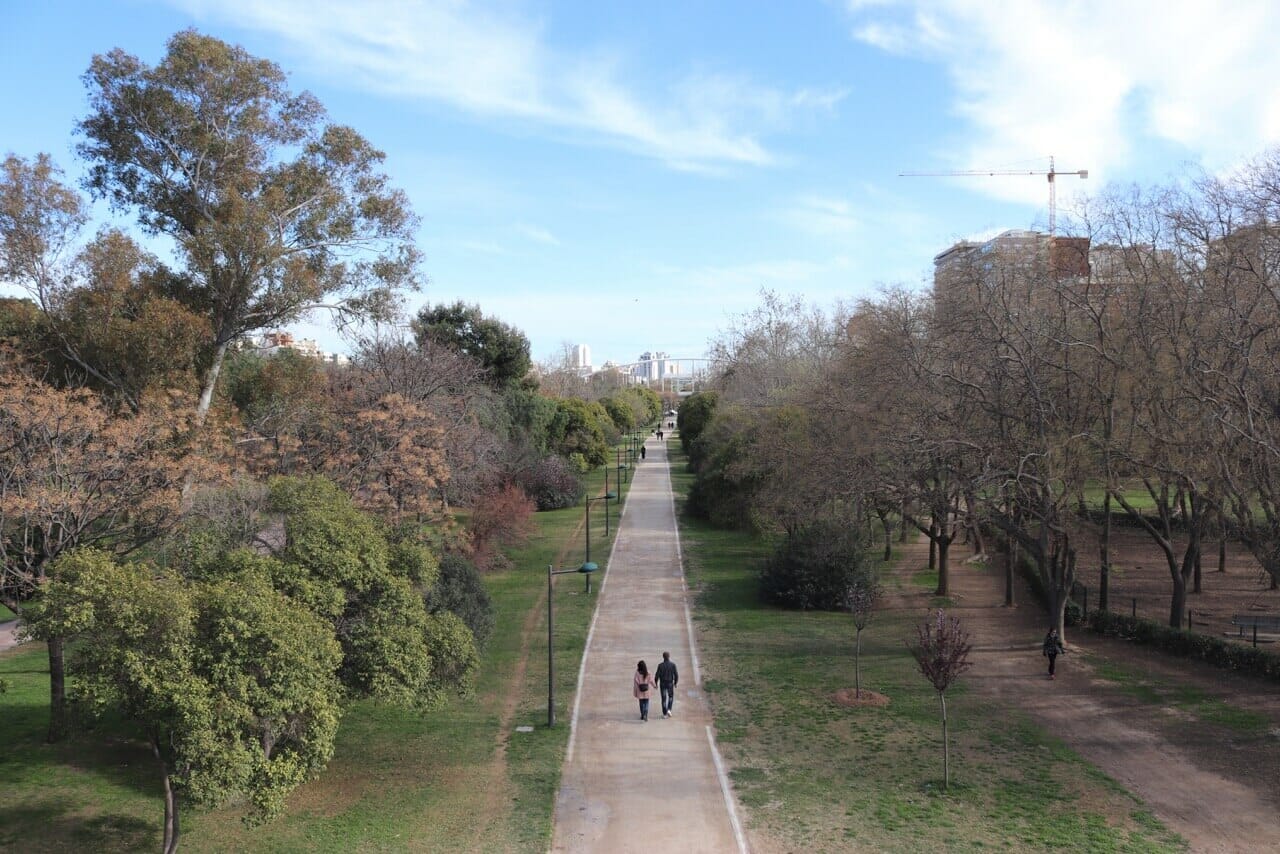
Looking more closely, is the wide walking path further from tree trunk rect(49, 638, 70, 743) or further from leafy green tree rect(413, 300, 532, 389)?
leafy green tree rect(413, 300, 532, 389)

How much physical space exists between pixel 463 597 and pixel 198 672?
10548 mm

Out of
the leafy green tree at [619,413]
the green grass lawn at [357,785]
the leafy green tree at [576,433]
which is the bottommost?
the green grass lawn at [357,785]

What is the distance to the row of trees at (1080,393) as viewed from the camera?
18.1 metres

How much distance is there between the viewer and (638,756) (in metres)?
15.6

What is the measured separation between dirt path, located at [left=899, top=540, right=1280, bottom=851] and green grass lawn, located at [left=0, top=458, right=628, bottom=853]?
933 cm

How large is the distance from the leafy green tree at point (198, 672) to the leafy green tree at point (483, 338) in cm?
3821

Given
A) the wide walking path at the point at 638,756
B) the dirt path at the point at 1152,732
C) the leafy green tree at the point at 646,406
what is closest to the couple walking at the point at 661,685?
the wide walking path at the point at 638,756

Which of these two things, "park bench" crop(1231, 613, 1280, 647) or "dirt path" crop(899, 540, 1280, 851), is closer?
"dirt path" crop(899, 540, 1280, 851)

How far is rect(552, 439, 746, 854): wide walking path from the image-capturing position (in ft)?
41.5

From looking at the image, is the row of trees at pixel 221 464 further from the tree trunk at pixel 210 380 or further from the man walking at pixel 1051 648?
the man walking at pixel 1051 648

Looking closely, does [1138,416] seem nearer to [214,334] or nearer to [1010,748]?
[1010,748]

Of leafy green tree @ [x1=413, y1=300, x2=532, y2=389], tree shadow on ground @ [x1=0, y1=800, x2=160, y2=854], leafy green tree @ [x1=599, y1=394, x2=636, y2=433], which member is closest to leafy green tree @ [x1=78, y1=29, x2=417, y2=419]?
tree shadow on ground @ [x1=0, y1=800, x2=160, y2=854]

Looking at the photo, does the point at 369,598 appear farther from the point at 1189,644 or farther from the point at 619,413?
the point at 619,413

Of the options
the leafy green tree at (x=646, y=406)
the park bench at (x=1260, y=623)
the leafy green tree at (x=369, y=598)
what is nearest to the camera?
the leafy green tree at (x=369, y=598)
